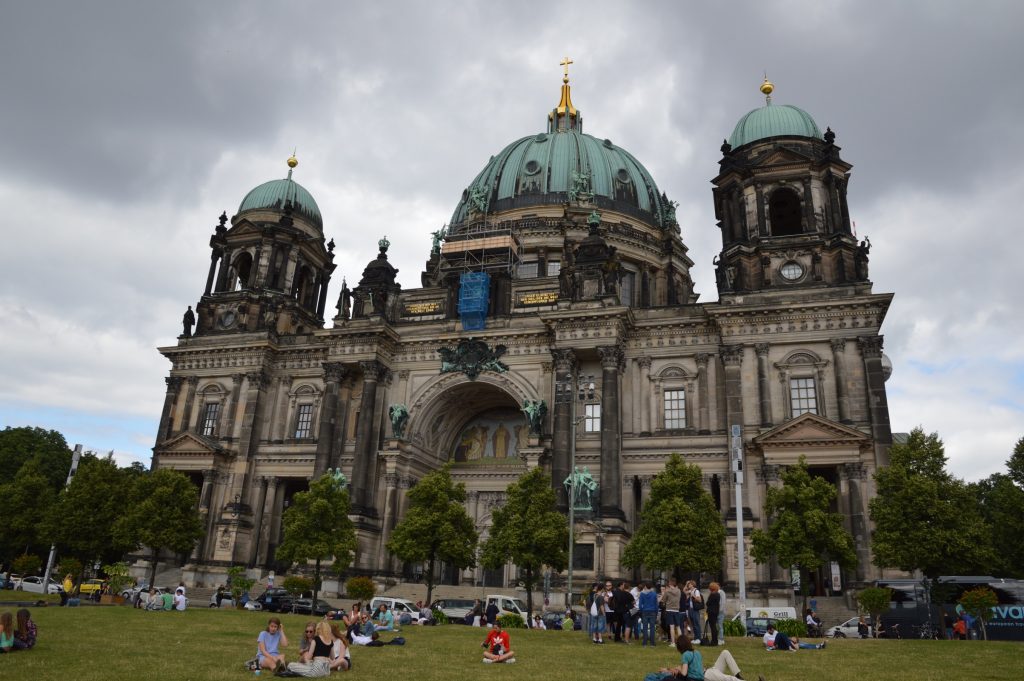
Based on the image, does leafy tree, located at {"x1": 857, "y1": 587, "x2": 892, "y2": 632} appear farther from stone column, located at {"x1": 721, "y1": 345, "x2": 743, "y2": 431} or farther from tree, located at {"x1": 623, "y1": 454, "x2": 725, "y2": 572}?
stone column, located at {"x1": 721, "y1": 345, "x2": 743, "y2": 431}

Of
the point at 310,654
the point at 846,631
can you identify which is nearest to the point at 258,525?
the point at 846,631

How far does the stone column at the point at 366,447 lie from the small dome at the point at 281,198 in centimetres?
1737

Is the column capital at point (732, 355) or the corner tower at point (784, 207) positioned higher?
the corner tower at point (784, 207)

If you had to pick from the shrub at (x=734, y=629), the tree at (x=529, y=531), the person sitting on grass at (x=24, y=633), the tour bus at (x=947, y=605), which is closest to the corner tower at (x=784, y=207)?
the tour bus at (x=947, y=605)

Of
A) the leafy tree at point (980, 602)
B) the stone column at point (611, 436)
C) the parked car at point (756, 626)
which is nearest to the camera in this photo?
the leafy tree at point (980, 602)

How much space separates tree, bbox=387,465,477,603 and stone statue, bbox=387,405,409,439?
925 centimetres

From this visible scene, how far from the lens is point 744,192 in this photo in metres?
46.2

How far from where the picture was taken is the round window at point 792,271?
43.2 metres

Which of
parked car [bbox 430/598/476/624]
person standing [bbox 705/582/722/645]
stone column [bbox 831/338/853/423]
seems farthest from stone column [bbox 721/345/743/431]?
person standing [bbox 705/582/722/645]

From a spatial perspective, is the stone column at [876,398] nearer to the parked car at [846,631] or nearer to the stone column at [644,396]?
the parked car at [846,631]

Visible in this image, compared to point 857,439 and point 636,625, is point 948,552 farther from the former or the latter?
point 636,625

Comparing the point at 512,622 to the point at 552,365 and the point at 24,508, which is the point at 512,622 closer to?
the point at 552,365

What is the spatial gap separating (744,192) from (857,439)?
16420 millimetres

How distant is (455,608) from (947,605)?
20.7 m
